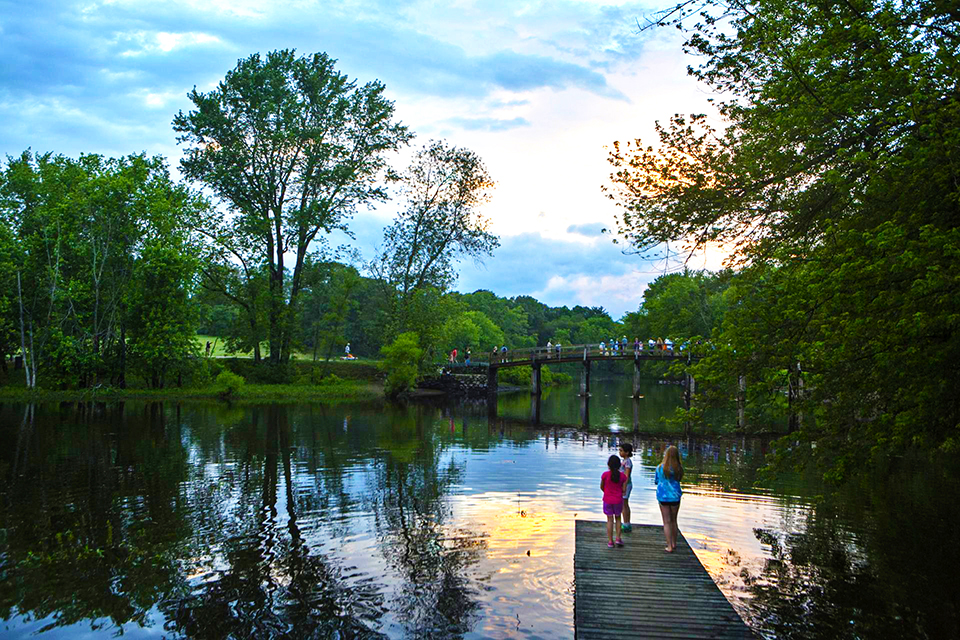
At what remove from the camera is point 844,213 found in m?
12.0

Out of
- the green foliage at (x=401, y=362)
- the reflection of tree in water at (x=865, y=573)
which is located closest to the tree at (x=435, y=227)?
the green foliage at (x=401, y=362)

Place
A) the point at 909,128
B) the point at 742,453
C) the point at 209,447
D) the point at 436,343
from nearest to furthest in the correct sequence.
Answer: the point at 909,128
the point at 209,447
the point at 742,453
the point at 436,343

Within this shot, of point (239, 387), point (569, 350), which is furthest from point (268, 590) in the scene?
point (569, 350)

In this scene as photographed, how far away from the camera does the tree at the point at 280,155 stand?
163 feet

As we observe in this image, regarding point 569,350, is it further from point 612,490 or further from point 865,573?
point 612,490

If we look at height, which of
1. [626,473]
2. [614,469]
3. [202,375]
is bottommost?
[626,473]

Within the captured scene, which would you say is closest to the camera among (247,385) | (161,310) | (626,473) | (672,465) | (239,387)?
(672,465)

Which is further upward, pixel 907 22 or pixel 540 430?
pixel 907 22

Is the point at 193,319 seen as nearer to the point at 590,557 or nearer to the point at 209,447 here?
the point at 209,447

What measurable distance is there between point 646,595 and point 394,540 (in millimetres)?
5801

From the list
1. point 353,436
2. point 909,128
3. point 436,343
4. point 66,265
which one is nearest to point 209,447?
point 353,436

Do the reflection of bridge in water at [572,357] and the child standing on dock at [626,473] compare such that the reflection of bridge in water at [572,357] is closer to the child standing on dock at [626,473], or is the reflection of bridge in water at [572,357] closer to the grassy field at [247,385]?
the grassy field at [247,385]

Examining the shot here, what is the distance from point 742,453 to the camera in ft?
94.1

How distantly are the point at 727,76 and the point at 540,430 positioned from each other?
26.1 metres
